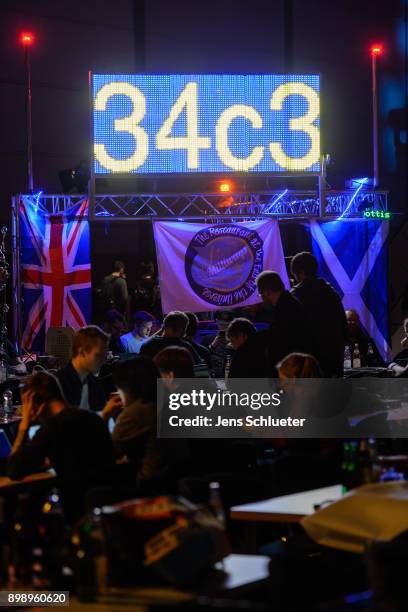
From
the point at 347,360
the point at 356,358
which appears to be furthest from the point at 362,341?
the point at 347,360

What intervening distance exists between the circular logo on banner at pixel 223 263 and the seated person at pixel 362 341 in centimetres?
117

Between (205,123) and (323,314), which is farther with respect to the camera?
(205,123)

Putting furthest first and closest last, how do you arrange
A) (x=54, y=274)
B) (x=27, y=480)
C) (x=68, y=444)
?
(x=54, y=274)
(x=27, y=480)
(x=68, y=444)

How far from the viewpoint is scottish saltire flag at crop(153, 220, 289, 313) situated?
39.9 ft

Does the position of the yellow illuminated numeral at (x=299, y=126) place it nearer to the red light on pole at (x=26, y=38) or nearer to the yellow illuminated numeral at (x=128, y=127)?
the yellow illuminated numeral at (x=128, y=127)

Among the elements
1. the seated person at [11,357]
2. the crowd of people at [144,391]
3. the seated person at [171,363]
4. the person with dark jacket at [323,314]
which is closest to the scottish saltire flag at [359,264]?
the seated person at [11,357]

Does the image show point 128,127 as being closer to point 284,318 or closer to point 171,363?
point 284,318

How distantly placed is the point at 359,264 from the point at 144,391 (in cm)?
774

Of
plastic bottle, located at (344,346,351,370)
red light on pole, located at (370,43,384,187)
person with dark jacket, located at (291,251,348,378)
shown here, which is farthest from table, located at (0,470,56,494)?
red light on pole, located at (370,43,384,187)

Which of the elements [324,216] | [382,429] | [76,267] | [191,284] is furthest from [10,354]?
[382,429]

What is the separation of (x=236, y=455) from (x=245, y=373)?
7.53 feet

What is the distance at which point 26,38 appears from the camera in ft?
50.1

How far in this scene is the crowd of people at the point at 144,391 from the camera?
5.17 metres

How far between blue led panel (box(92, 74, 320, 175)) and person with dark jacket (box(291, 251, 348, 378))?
334 centimetres
